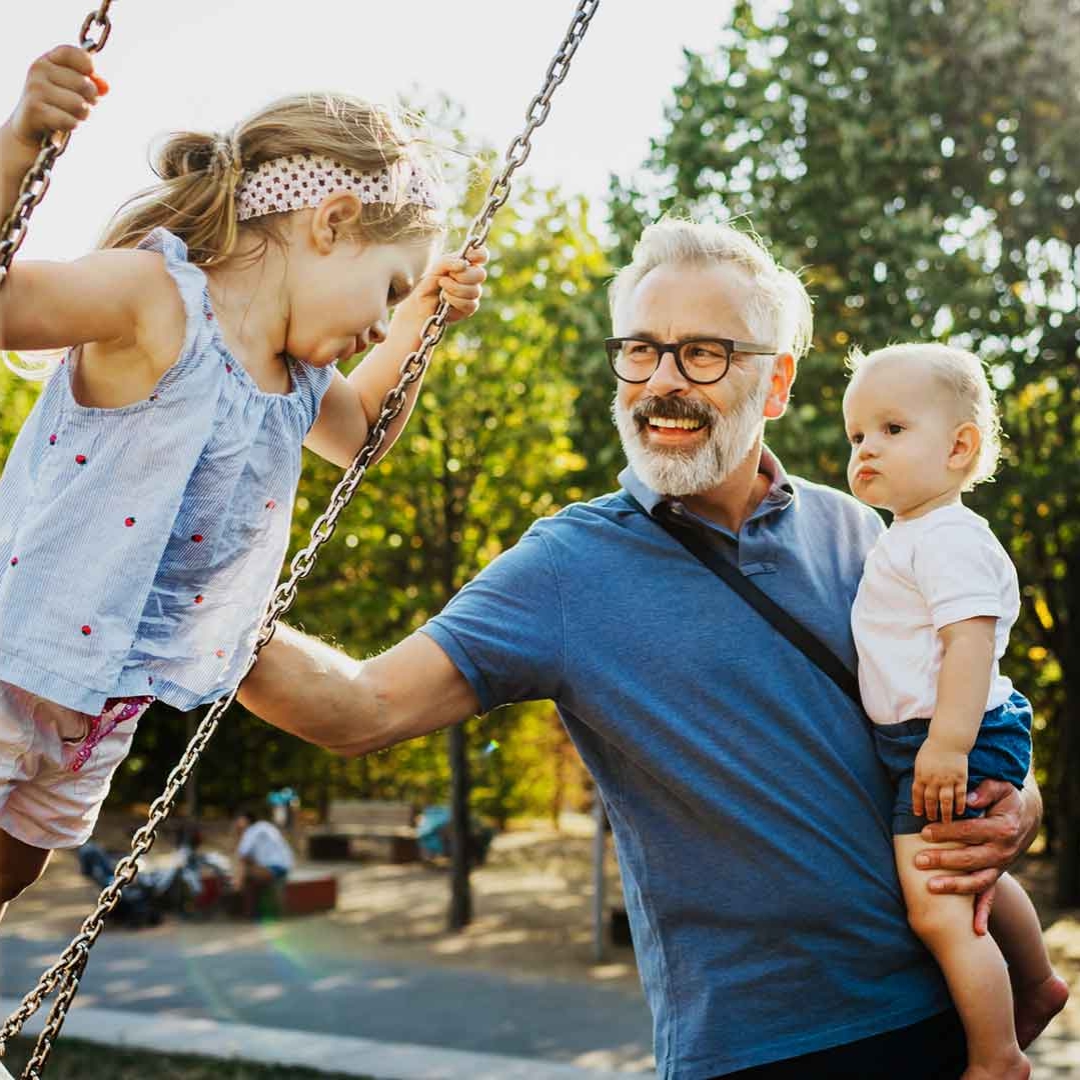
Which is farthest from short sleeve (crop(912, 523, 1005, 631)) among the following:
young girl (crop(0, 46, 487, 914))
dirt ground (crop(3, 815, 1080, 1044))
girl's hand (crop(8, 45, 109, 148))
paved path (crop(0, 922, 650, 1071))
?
dirt ground (crop(3, 815, 1080, 1044))

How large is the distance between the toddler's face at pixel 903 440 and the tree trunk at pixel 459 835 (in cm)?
1273

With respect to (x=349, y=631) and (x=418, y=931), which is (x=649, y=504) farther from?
(x=349, y=631)

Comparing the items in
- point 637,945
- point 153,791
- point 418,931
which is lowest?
point 153,791

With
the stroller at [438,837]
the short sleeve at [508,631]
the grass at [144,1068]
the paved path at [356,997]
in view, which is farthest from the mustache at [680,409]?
the stroller at [438,837]

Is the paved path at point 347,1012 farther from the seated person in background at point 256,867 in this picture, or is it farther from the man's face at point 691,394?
the man's face at point 691,394

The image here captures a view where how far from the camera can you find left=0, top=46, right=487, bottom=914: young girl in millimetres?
2062

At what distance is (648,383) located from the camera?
9.29 ft

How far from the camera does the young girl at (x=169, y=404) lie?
206 centimetres

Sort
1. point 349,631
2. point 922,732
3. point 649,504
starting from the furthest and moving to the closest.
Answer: point 349,631, point 649,504, point 922,732

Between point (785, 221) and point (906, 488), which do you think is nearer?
point (906, 488)

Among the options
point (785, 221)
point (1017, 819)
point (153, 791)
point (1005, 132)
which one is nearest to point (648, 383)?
point (1017, 819)

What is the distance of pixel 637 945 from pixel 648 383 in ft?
3.63

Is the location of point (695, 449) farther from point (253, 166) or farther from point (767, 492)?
point (253, 166)

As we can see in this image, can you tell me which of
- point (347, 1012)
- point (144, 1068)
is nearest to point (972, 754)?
point (144, 1068)
